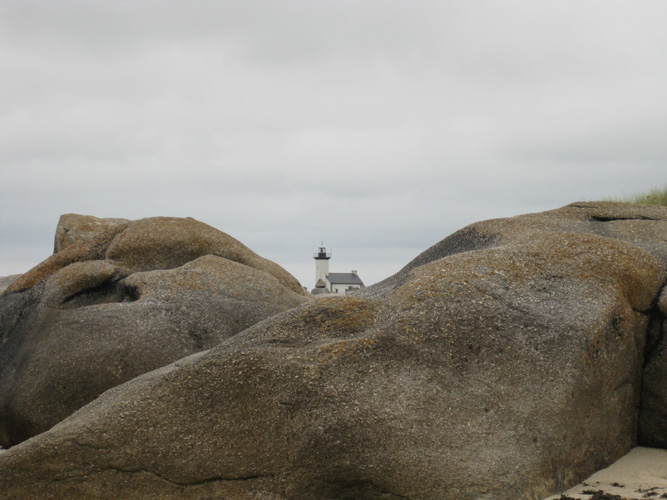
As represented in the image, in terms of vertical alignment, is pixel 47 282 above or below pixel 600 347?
above

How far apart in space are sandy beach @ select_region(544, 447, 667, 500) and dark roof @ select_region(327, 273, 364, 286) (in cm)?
6984

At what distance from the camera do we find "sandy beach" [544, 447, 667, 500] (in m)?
6.75

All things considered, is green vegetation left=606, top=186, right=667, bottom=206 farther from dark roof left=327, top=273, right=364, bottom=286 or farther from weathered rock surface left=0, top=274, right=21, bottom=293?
dark roof left=327, top=273, right=364, bottom=286

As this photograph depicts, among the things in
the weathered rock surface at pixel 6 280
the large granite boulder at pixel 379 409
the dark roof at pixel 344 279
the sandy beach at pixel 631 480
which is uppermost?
the dark roof at pixel 344 279

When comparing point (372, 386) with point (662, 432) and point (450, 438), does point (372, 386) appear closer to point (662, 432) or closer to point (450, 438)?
point (450, 438)

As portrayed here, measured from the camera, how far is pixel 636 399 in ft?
26.9

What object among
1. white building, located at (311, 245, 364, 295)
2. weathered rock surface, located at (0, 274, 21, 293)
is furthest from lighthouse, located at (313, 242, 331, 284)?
weathered rock surface, located at (0, 274, 21, 293)

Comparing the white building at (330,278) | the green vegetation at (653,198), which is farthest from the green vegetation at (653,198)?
the white building at (330,278)

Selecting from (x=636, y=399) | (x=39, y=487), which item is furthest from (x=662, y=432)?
(x=39, y=487)

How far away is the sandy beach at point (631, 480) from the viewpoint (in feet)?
22.1

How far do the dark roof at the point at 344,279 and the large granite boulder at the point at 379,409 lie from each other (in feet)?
230

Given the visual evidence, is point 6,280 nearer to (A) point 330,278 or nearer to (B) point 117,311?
(B) point 117,311

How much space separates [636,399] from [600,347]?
45.9 inches

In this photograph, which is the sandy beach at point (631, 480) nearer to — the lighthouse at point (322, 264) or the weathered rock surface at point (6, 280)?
the weathered rock surface at point (6, 280)
